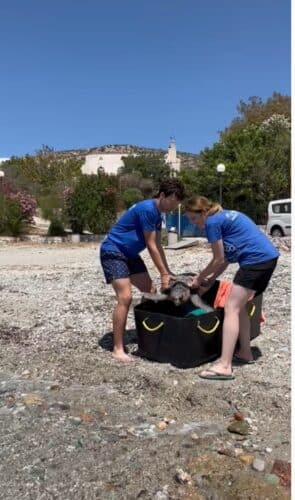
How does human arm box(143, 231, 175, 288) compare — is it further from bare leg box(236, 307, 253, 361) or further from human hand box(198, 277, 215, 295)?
bare leg box(236, 307, 253, 361)

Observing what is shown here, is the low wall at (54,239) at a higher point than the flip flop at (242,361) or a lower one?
higher

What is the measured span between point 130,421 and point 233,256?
147 centimetres

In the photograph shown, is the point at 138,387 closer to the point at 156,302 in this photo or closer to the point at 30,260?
the point at 156,302

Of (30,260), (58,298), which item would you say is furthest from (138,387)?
(30,260)

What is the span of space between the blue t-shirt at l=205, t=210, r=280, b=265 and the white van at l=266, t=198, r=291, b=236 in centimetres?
1701

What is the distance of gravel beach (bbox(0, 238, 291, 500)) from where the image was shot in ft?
9.80

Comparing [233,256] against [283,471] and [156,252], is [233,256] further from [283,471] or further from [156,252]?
[283,471]

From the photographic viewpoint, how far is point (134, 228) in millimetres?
4895

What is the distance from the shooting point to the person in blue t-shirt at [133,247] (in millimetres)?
4719

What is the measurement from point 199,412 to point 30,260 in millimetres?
12344

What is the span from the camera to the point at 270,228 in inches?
857

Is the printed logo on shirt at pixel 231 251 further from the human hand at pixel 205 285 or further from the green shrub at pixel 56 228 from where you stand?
the green shrub at pixel 56 228

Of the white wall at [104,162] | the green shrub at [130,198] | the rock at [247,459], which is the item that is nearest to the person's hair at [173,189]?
the rock at [247,459]

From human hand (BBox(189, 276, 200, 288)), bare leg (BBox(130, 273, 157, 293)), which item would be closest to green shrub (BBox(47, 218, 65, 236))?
bare leg (BBox(130, 273, 157, 293))
